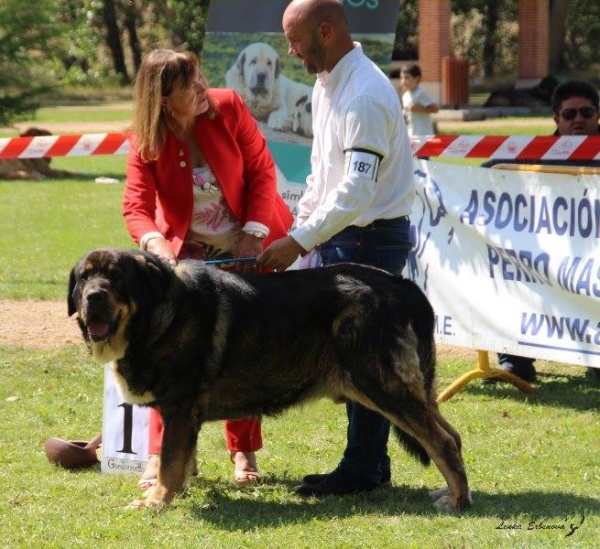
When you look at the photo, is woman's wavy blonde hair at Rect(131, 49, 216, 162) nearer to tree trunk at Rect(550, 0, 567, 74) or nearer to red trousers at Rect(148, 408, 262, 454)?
red trousers at Rect(148, 408, 262, 454)

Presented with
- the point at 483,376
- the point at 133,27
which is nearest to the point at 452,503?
the point at 483,376

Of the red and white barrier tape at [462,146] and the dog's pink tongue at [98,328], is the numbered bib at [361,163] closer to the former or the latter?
the dog's pink tongue at [98,328]

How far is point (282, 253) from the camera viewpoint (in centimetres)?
522

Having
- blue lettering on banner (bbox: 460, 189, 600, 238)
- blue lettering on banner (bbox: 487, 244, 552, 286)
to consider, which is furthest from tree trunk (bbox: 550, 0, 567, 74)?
blue lettering on banner (bbox: 487, 244, 552, 286)

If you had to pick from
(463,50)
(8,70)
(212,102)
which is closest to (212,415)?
(212,102)

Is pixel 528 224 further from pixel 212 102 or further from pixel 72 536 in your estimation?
pixel 72 536

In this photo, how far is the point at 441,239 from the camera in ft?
27.2

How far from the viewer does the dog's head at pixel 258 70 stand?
32.2 ft

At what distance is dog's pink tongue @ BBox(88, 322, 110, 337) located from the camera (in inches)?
196

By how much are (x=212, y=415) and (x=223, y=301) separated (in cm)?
55

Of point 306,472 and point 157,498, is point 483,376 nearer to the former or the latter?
point 306,472

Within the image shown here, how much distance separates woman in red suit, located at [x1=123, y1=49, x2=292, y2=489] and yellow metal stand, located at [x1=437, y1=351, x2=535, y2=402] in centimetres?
227

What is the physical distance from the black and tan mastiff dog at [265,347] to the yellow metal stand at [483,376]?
2.44 meters

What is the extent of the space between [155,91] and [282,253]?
97cm
